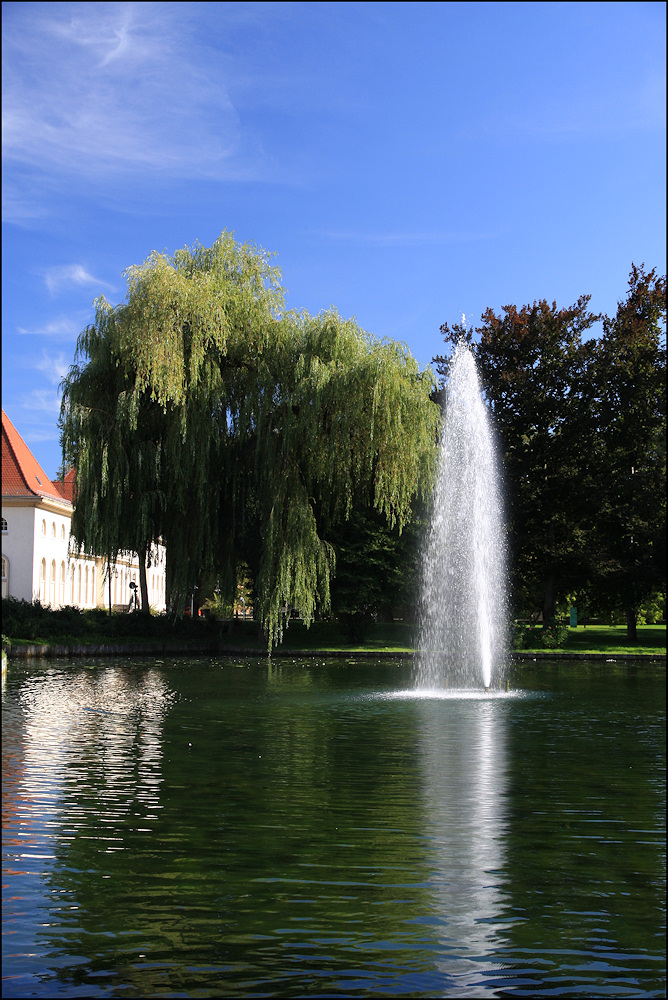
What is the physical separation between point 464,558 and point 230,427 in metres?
8.33

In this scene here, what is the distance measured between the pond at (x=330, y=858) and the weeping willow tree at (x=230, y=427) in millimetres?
14374

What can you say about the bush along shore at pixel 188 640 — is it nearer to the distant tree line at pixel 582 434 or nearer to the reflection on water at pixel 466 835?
the distant tree line at pixel 582 434

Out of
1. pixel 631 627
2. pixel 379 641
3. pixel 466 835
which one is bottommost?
pixel 379 641

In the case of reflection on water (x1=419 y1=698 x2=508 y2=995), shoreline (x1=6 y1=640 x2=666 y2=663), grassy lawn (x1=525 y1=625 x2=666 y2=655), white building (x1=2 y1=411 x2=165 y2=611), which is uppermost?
white building (x1=2 y1=411 x2=165 y2=611)

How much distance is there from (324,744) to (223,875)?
637 cm

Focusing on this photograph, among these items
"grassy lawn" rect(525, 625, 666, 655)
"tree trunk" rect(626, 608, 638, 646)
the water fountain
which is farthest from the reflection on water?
"tree trunk" rect(626, 608, 638, 646)

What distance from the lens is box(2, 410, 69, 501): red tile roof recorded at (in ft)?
182

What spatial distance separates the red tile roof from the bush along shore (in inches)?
723

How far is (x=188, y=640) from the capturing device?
1432 inches

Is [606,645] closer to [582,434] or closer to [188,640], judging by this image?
[582,434]

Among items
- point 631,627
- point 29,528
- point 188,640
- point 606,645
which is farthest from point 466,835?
point 29,528

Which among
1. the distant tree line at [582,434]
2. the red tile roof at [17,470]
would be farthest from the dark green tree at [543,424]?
the red tile roof at [17,470]

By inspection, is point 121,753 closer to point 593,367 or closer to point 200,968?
point 200,968

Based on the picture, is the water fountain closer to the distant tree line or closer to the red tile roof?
the distant tree line
